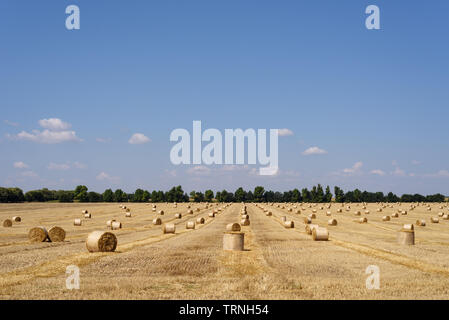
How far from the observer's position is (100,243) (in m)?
25.1

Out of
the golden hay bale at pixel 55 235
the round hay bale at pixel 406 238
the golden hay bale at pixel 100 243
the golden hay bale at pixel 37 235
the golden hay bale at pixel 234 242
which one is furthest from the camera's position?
the golden hay bale at pixel 55 235

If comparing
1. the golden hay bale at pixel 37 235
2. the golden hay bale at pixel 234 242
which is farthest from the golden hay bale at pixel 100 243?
the golden hay bale at pixel 37 235

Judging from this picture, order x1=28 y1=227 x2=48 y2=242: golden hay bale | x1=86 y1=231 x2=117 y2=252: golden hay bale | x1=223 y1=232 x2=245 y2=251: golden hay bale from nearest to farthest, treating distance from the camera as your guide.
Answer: x1=86 y1=231 x2=117 y2=252: golden hay bale → x1=223 y1=232 x2=245 y2=251: golden hay bale → x1=28 y1=227 x2=48 y2=242: golden hay bale

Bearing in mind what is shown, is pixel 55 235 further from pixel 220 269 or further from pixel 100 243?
pixel 220 269

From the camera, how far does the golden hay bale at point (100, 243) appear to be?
2509cm

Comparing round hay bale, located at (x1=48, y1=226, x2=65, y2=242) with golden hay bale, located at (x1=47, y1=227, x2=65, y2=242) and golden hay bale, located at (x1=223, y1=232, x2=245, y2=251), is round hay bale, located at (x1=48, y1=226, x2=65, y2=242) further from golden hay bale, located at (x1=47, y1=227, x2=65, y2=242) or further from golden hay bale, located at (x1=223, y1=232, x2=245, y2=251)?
golden hay bale, located at (x1=223, y1=232, x2=245, y2=251)

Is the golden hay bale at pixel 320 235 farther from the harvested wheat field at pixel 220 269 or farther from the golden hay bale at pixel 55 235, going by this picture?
the golden hay bale at pixel 55 235

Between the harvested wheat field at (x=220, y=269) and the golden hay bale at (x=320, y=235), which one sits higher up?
the golden hay bale at (x=320, y=235)

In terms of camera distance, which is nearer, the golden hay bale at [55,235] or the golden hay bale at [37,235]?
the golden hay bale at [37,235]

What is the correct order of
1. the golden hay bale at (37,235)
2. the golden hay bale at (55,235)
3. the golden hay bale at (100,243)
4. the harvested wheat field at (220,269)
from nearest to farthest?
the harvested wheat field at (220,269) → the golden hay bale at (100,243) → the golden hay bale at (37,235) → the golden hay bale at (55,235)

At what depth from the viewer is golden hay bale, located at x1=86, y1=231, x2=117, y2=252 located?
2509cm

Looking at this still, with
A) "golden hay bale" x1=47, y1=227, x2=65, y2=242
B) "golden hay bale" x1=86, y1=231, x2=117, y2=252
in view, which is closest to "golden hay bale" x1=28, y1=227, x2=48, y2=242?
"golden hay bale" x1=47, y1=227, x2=65, y2=242

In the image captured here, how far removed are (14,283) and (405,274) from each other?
14.6m
